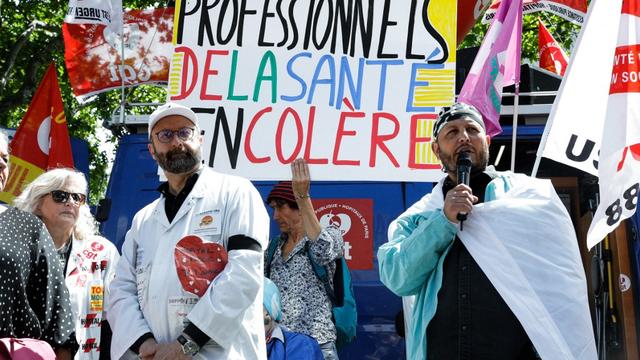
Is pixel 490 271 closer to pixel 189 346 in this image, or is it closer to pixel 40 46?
pixel 189 346

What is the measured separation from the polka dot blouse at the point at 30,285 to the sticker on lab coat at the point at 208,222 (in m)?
0.56

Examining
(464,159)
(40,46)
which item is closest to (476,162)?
(464,159)

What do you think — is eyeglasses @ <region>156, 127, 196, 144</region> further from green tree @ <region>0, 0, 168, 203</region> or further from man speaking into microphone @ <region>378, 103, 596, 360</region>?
green tree @ <region>0, 0, 168, 203</region>

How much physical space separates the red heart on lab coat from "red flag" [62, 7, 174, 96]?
537 centimetres

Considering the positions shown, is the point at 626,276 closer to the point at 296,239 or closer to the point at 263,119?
the point at 296,239

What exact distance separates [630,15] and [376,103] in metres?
1.40

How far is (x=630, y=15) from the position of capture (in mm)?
4270

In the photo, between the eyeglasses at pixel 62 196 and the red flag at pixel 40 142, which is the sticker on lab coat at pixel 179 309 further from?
the red flag at pixel 40 142

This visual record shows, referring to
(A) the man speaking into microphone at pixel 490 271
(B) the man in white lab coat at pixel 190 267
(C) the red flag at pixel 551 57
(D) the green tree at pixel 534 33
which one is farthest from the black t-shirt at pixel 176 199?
(D) the green tree at pixel 534 33

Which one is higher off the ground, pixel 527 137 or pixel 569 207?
pixel 527 137

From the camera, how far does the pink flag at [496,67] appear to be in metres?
4.88

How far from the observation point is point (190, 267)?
11.4 feet

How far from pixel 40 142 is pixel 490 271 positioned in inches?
190

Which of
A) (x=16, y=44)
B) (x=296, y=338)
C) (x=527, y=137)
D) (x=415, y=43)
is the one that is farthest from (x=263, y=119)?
(x=16, y=44)
